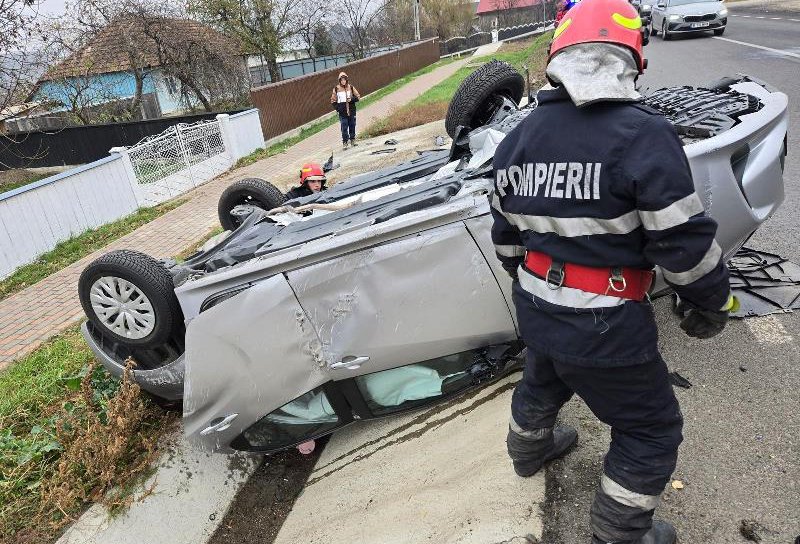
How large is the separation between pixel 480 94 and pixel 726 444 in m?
2.99

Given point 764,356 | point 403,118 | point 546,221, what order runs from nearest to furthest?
1. point 546,221
2. point 764,356
3. point 403,118

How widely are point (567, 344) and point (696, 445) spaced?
106 cm

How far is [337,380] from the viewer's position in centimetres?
258

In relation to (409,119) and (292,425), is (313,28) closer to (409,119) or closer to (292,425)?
(409,119)

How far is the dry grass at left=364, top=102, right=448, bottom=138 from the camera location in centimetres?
1255

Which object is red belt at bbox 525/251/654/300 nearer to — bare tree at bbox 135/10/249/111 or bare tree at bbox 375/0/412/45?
bare tree at bbox 135/10/249/111

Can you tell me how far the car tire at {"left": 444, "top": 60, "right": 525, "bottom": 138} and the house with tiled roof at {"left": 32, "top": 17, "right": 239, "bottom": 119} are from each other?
13.8m

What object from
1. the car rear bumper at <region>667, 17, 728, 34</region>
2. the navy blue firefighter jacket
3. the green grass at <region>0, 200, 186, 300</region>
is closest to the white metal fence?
the green grass at <region>0, 200, 186, 300</region>

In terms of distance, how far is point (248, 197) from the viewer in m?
4.69

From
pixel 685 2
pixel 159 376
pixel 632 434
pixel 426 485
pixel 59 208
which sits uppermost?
pixel 685 2

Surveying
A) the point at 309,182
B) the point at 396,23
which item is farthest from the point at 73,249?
the point at 396,23

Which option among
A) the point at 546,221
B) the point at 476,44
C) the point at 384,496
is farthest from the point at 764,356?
the point at 476,44

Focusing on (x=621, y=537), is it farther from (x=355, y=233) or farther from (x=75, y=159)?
(x=75, y=159)

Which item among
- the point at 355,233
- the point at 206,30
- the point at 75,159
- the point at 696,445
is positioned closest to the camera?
the point at 696,445
